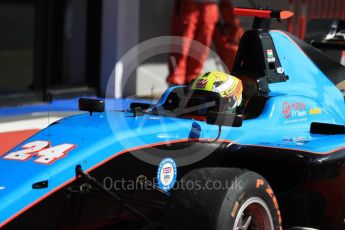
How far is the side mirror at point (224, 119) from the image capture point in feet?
12.7

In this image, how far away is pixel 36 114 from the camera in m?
7.54

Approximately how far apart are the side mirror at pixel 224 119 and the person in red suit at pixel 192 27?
439cm

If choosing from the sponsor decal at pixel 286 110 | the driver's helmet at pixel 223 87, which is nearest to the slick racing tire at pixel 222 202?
the driver's helmet at pixel 223 87

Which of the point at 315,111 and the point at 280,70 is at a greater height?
the point at 280,70

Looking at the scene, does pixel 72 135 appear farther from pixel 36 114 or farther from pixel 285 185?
pixel 36 114

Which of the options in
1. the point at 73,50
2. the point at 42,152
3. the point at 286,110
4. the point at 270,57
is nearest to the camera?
the point at 42,152

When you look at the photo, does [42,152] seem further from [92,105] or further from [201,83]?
[201,83]

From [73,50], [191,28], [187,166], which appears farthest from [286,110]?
[73,50]

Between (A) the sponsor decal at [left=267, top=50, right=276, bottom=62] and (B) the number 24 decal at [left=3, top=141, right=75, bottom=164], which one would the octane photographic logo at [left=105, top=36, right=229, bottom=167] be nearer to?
(B) the number 24 decal at [left=3, top=141, right=75, bottom=164]

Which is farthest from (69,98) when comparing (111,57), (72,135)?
(72,135)

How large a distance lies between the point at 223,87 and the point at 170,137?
0.60 metres

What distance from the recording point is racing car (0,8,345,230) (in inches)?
131

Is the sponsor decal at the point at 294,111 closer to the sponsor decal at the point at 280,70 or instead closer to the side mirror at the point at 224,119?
the sponsor decal at the point at 280,70

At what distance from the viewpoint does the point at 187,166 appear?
12.6 ft
